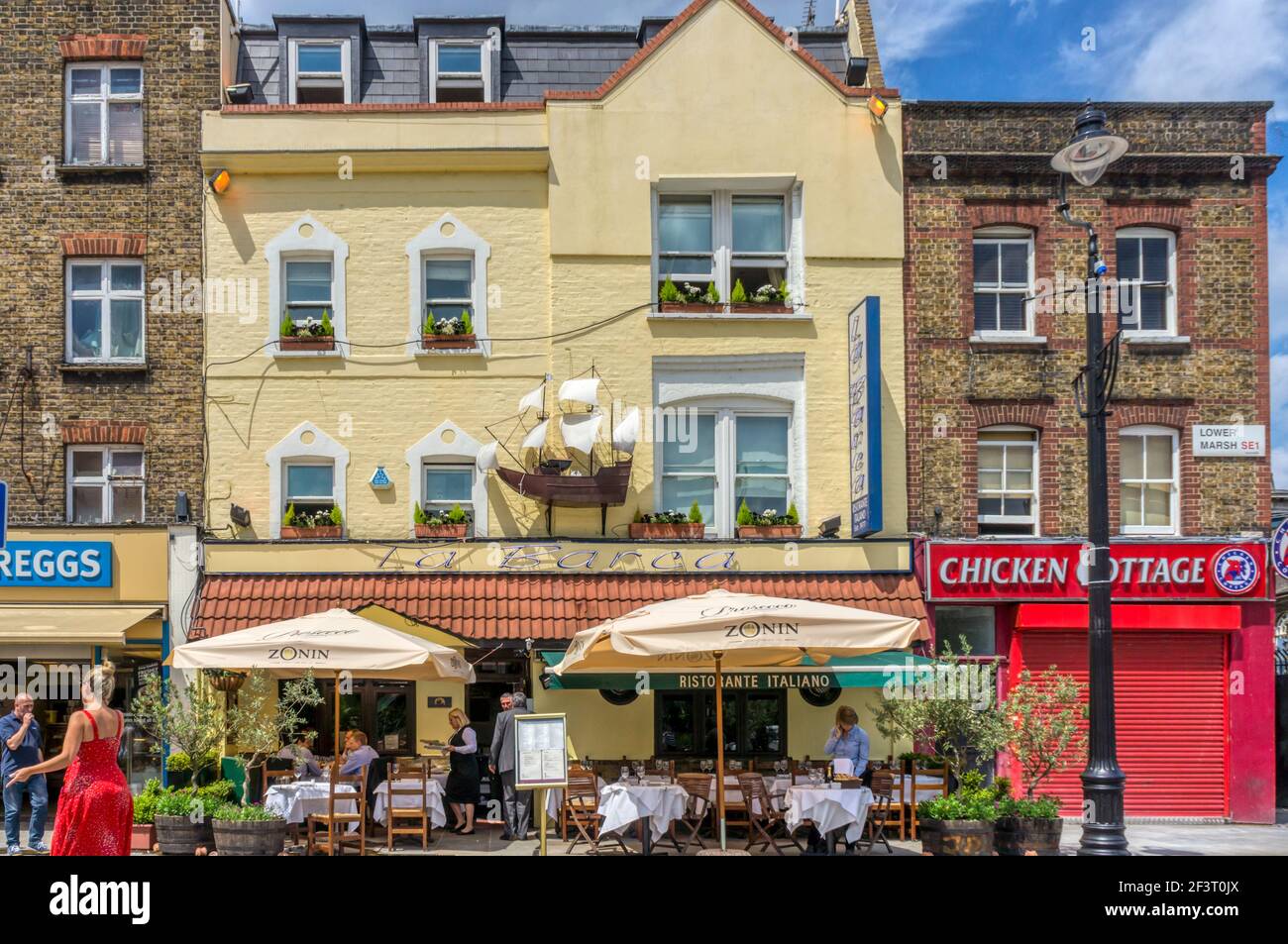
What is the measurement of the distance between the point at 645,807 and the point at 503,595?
529 centimetres

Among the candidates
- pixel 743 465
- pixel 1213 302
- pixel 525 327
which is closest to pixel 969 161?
pixel 1213 302

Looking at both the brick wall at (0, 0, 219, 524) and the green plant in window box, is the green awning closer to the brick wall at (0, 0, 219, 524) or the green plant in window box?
the green plant in window box

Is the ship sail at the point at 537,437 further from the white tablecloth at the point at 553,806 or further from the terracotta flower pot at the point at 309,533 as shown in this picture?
the white tablecloth at the point at 553,806

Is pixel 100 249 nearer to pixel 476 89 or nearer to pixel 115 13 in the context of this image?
pixel 115 13

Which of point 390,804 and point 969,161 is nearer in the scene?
point 390,804

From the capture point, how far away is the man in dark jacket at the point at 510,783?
584 inches

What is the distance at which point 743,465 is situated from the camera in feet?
59.9

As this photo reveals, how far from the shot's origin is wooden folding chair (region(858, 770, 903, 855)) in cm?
1352

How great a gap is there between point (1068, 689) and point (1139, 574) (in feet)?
18.0

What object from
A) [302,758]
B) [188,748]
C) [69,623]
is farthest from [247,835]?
[69,623]

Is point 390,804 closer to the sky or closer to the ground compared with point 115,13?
closer to the ground

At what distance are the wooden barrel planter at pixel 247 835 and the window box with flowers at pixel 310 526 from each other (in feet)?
19.9

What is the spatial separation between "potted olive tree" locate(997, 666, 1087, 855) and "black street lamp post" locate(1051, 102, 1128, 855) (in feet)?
1.35
